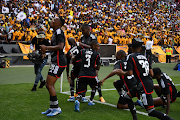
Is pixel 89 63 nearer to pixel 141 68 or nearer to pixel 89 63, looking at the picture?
pixel 89 63

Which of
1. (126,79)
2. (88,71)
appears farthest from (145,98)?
(88,71)

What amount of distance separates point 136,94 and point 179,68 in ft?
41.8

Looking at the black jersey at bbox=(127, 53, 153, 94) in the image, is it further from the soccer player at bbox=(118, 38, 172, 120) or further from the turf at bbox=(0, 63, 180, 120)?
the turf at bbox=(0, 63, 180, 120)

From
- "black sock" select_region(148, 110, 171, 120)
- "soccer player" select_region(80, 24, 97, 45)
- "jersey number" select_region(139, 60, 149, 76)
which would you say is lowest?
"black sock" select_region(148, 110, 171, 120)

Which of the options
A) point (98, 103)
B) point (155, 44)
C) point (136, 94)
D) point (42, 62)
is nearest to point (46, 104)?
point (98, 103)

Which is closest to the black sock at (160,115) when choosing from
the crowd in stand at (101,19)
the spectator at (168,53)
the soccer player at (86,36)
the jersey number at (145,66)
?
the jersey number at (145,66)

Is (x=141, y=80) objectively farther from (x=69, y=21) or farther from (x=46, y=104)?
(x=69, y=21)

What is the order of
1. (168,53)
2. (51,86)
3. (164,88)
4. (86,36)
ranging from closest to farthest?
(51,86) → (164,88) → (86,36) → (168,53)

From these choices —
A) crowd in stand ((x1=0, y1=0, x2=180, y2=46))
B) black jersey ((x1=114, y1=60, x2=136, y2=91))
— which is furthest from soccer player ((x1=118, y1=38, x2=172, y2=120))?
crowd in stand ((x1=0, y1=0, x2=180, y2=46))

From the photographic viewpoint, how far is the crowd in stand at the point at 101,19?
795 inches

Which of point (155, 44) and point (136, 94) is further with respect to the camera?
point (155, 44)

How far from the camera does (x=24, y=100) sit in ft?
21.3

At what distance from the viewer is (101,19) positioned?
2992 cm

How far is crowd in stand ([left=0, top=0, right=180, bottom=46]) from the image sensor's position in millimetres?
20188
